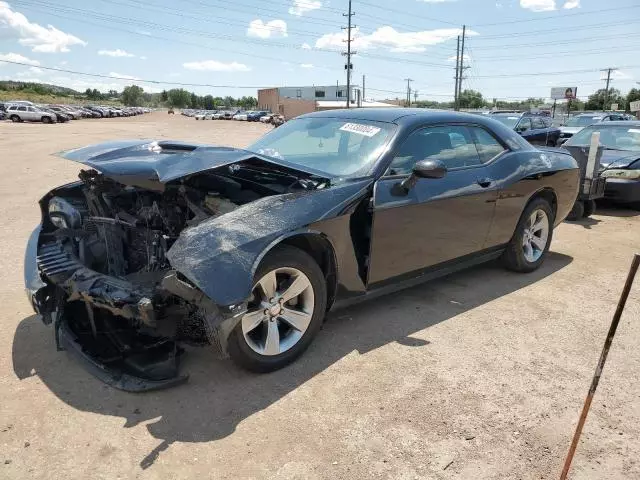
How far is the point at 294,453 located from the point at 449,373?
4.16 feet

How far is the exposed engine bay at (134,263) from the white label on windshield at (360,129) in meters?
0.82

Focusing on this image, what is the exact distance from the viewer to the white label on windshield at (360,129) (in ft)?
13.1

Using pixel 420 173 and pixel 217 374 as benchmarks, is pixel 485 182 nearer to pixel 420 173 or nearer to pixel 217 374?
pixel 420 173

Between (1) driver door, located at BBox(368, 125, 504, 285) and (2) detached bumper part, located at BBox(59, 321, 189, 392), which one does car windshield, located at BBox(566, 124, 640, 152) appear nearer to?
(1) driver door, located at BBox(368, 125, 504, 285)

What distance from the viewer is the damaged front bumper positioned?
2.72 meters

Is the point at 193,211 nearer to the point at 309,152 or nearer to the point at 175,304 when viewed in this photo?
the point at 175,304

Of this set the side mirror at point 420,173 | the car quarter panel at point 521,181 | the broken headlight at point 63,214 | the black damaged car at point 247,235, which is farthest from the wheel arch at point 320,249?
the car quarter panel at point 521,181

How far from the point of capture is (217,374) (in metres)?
3.20

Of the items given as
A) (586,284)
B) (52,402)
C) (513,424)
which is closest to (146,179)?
(52,402)

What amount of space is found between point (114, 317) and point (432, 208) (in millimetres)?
2508

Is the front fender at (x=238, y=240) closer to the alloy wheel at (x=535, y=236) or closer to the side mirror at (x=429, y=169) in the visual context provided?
the side mirror at (x=429, y=169)

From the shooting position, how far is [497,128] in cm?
488

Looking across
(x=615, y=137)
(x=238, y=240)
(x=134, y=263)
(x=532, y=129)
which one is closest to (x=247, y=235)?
(x=238, y=240)

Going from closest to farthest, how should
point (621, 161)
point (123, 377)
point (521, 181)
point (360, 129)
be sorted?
point (123, 377), point (360, 129), point (521, 181), point (621, 161)
